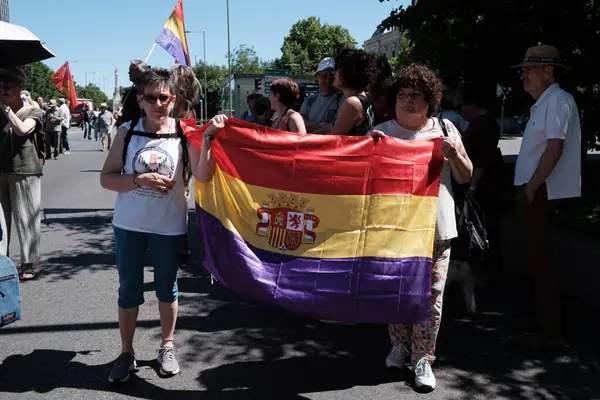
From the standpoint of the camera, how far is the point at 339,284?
11.9 feet

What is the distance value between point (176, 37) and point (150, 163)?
21.2 feet

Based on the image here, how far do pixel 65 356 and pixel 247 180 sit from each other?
6.03 feet

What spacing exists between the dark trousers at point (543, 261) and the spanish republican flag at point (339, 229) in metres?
1.23

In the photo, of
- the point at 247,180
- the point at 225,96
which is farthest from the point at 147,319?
the point at 225,96

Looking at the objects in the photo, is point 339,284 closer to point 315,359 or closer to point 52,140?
point 315,359

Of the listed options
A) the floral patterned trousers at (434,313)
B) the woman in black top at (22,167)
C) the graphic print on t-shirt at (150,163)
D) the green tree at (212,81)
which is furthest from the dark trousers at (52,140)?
the green tree at (212,81)

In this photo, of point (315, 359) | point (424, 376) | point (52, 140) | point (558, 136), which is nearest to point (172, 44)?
point (315, 359)

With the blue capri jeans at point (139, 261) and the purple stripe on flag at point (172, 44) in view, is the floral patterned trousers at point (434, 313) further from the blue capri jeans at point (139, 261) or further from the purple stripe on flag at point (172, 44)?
the purple stripe on flag at point (172, 44)

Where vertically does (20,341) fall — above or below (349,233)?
below

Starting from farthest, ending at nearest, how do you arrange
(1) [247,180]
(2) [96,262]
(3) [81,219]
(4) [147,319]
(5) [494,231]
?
(3) [81,219], (2) [96,262], (5) [494,231], (4) [147,319], (1) [247,180]

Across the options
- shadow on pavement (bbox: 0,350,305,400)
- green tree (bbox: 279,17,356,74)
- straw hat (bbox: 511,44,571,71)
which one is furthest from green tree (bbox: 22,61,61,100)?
straw hat (bbox: 511,44,571,71)

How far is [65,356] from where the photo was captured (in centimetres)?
421

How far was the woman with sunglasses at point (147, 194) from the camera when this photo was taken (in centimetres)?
365

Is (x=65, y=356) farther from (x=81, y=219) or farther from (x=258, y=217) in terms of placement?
(x=81, y=219)
